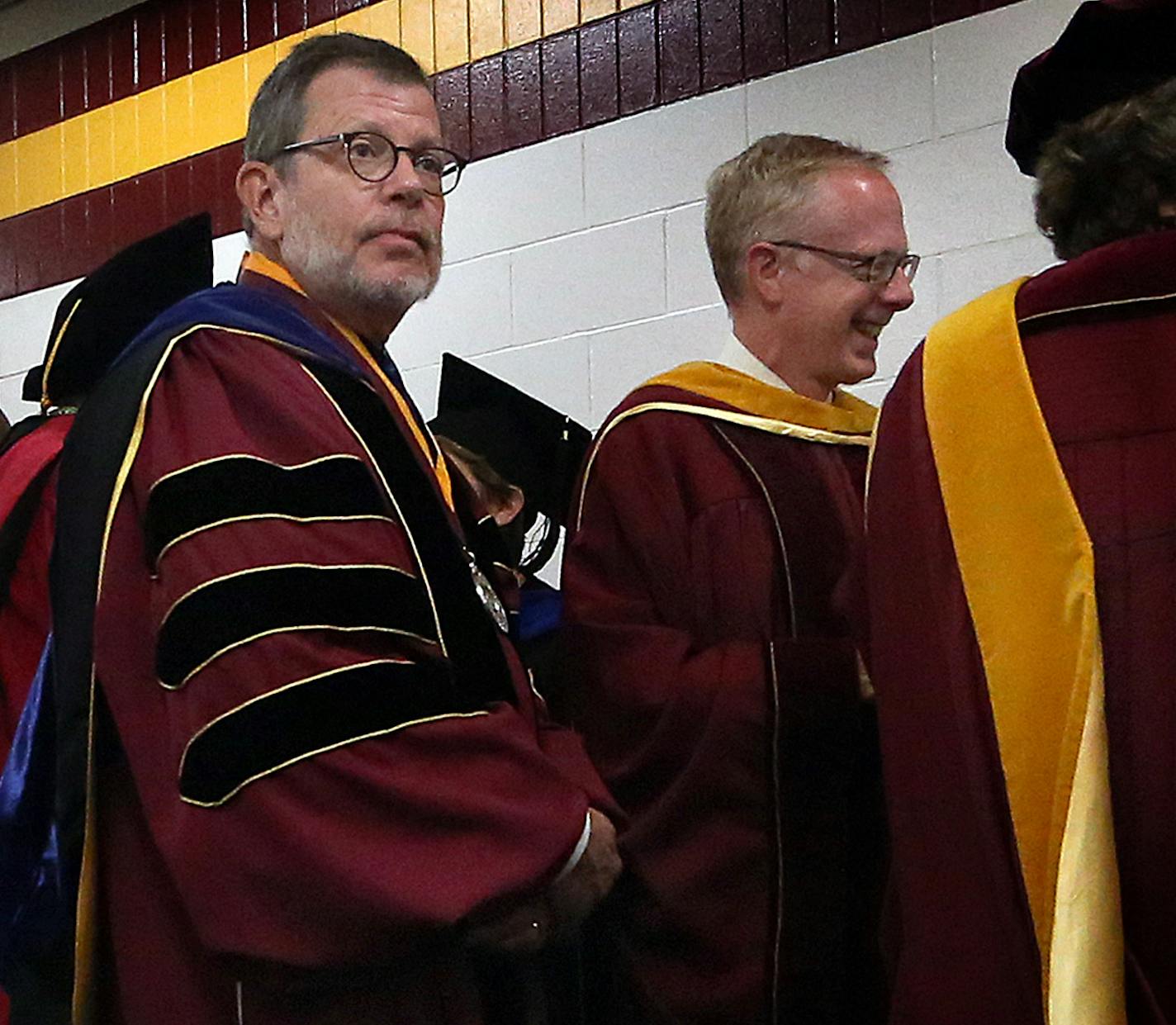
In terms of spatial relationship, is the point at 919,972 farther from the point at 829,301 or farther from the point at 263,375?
the point at 829,301

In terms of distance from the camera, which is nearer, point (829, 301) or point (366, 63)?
point (366, 63)

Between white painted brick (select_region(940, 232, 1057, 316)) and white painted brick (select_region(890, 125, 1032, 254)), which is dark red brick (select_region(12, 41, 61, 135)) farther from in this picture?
white painted brick (select_region(940, 232, 1057, 316))

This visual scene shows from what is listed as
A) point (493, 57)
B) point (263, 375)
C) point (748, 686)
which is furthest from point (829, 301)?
point (493, 57)

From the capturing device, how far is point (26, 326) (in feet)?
20.2

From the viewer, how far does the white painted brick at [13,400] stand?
20.1ft

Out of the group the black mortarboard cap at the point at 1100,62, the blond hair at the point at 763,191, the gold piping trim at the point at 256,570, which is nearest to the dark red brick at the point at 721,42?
the blond hair at the point at 763,191

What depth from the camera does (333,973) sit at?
2.27 meters

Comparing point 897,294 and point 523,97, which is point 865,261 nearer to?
point 897,294

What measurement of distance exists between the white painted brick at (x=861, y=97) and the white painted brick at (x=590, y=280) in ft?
1.35

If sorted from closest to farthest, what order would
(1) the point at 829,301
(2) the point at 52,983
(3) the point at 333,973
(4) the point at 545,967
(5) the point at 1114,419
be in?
(5) the point at 1114,419 → (3) the point at 333,973 → (2) the point at 52,983 → (4) the point at 545,967 → (1) the point at 829,301

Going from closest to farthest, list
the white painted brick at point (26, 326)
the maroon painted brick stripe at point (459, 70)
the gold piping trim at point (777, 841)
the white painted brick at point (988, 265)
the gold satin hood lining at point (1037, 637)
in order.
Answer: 1. the gold satin hood lining at point (1037, 637)
2. the gold piping trim at point (777, 841)
3. the white painted brick at point (988, 265)
4. the maroon painted brick stripe at point (459, 70)
5. the white painted brick at point (26, 326)

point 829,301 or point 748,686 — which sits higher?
point 829,301

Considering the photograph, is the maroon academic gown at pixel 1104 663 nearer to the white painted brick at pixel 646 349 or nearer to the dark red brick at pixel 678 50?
Result: the white painted brick at pixel 646 349

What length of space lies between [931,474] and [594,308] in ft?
9.36
